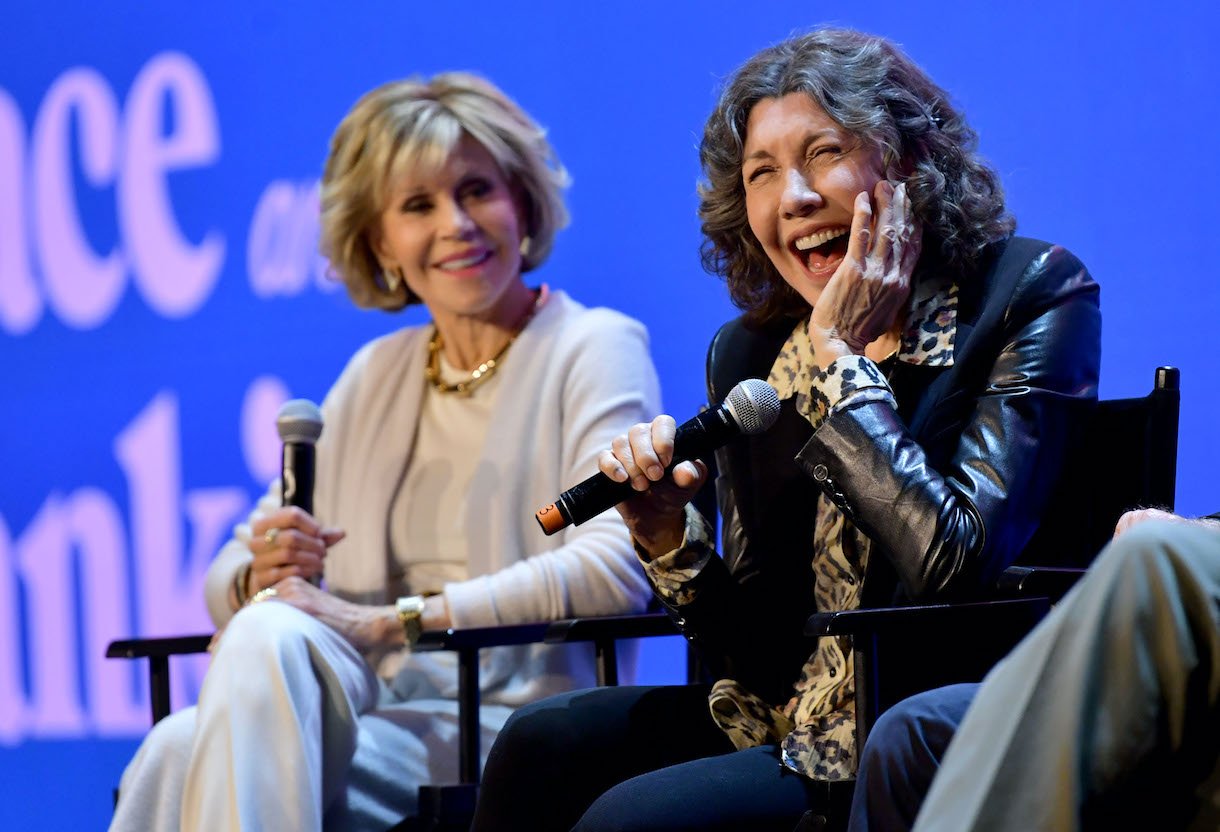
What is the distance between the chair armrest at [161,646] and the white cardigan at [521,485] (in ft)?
0.92

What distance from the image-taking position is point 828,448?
6.22 feet

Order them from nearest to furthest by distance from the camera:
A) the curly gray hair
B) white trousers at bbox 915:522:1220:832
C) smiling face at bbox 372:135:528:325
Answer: white trousers at bbox 915:522:1220:832
the curly gray hair
smiling face at bbox 372:135:528:325

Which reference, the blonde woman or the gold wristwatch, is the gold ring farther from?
the gold wristwatch

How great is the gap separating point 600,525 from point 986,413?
936mm

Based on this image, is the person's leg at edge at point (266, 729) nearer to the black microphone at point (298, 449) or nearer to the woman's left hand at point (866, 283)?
the black microphone at point (298, 449)

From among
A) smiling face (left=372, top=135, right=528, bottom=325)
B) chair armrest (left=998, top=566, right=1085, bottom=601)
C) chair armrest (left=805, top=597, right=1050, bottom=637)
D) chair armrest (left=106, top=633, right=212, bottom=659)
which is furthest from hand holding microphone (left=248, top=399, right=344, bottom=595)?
chair armrest (left=998, top=566, right=1085, bottom=601)

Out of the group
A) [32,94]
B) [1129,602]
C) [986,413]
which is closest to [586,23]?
[32,94]

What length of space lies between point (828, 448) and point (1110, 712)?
0.74 m

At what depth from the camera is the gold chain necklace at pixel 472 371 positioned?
301 centimetres

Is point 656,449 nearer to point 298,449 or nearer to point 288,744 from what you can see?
point 288,744

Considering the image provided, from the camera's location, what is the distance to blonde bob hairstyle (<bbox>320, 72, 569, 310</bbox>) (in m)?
2.99

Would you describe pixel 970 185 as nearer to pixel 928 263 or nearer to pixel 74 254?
pixel 928 263

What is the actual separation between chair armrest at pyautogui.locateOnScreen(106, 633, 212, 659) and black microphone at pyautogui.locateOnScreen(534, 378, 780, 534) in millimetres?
989

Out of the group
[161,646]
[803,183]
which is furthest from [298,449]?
[803,183]
